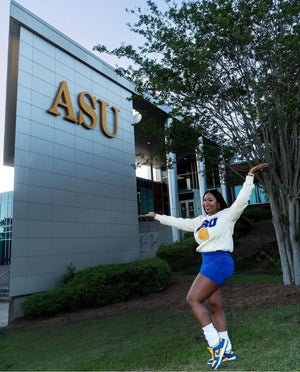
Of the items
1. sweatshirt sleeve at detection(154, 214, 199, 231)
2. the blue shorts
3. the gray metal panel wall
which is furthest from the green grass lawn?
the gray metal panel wall

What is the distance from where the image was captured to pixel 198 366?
9.94 ft

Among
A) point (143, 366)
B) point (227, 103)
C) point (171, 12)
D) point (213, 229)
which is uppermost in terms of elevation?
point (171, 12)

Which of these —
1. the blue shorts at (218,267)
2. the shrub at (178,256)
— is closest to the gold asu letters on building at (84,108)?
the shrub at (178,256)

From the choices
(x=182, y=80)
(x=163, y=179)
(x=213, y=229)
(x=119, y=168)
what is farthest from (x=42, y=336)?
(x=163, y=179)

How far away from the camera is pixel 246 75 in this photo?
725 cm

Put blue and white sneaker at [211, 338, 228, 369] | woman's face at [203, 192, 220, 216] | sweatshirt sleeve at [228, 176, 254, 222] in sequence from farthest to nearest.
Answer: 1. woman's face at [203, 192, 220, 216]
2. sweatshirt sleeve at [228, 176, 254, 222]
3. blue and white sneaker at [211, 338, 228, 369]

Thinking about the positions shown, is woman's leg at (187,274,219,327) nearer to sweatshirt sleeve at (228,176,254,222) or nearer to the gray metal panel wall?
sweatshirt sleeve at (228,176,254,222)

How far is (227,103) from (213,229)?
5749 mm

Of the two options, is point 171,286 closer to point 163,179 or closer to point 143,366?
point 143,366

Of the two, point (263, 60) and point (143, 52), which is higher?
point (143, 52)

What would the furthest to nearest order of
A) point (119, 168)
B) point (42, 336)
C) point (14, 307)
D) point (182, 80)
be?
point (119, 168) → point (14, 307) → point (182, 80) → point (42, 336)

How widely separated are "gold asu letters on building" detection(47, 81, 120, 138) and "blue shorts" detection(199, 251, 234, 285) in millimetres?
9758

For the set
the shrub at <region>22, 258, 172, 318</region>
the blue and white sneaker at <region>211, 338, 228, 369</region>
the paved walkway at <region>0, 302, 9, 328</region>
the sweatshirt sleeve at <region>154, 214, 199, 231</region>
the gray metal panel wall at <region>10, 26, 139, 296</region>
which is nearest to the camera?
the blue and white sneaker at <region>211, 338, 228, 369</region>

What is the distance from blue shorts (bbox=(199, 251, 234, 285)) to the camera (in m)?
2.95
